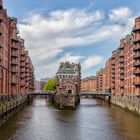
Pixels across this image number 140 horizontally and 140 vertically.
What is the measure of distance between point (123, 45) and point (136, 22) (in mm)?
36324

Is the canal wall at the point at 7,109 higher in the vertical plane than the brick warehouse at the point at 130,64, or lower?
lower

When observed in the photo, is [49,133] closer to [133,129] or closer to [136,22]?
[133,129]

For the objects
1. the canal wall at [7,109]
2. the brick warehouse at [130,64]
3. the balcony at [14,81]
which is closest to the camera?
the canal wall at [7,109]

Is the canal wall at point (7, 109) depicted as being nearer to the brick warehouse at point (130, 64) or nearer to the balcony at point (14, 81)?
the balcony at point (14, 81)

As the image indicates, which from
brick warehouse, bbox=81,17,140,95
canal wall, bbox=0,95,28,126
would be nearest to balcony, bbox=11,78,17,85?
canal wall, bbox=0,95,28,126

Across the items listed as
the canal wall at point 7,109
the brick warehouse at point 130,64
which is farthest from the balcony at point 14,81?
the brick warehouse at point 130,64

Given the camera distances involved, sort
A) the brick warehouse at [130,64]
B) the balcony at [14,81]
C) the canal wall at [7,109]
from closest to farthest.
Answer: the canal wall at [7,109] < the brick warehouse at [130,64] < the balcony at [14,81]

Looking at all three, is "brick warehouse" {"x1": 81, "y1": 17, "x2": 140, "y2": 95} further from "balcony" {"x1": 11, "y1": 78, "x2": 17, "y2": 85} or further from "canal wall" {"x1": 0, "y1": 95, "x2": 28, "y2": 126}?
"balcony" {"x1": 11, "y1": 78, "x2": 17, "y2": 85}

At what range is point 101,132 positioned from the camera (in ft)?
154

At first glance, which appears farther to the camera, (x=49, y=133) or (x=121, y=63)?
(x=121, y=63)

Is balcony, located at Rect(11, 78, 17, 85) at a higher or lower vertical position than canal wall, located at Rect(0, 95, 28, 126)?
higher

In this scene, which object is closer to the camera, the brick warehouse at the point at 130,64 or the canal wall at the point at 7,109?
the canal wall at the point at 7,109

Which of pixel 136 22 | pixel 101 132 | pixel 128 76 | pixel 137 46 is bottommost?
pixel 101 132

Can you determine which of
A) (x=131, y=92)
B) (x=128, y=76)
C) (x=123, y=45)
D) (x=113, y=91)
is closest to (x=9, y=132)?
(x=131, y=92)
